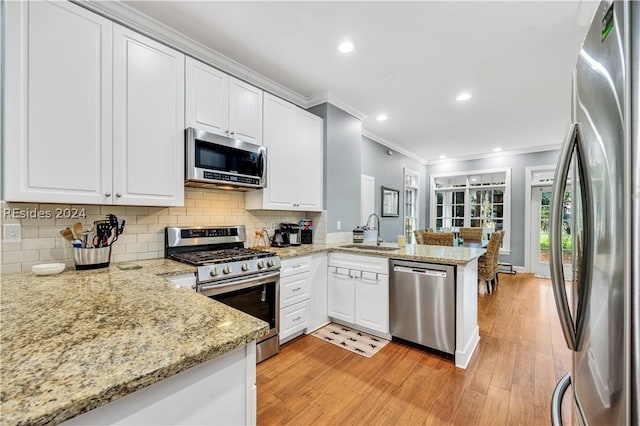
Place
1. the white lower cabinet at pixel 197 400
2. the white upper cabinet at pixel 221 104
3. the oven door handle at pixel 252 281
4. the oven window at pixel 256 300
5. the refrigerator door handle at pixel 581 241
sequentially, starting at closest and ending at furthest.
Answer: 1. the white lower cabinet at pixel 197 400
2. the refrigerator door handle at pixel 581 241
3. the oven door handle at pixel 252 281
4. the oven window at pixel 256 300
5. the white upper cabinet at pixel 221 104

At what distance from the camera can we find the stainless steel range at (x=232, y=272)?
2.07 metres

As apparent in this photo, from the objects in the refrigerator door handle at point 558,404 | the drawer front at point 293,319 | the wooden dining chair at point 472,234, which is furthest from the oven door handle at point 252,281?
the wooden dining chair at point 472,234

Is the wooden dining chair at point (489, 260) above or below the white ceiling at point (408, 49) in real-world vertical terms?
below

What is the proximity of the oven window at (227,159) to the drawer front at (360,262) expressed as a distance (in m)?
1.24

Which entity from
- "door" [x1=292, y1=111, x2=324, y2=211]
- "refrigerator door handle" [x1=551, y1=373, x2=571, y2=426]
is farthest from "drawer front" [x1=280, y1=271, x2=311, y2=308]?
"refrigerator door handle" [x1=551, y1=373, x2=571, y2=426]

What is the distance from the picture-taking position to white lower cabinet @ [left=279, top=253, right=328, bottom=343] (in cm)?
267

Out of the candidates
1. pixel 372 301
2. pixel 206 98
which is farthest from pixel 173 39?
pixel 372 301

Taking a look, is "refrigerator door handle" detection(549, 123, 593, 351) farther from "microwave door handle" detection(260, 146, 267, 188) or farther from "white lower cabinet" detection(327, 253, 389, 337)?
"microwave door handle" detection(260, 146, 267, 188)

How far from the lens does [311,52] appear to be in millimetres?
2596

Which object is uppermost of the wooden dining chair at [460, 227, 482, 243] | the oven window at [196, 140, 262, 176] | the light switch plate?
the oven window at [196, 140, 262, 176]

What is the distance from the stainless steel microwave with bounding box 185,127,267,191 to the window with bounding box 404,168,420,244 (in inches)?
173

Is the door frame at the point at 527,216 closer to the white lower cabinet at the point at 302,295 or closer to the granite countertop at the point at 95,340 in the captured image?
the white lower cabinet at the point at 302,295

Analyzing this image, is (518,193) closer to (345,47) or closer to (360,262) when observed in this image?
(360,262)

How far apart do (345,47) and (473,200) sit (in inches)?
219
